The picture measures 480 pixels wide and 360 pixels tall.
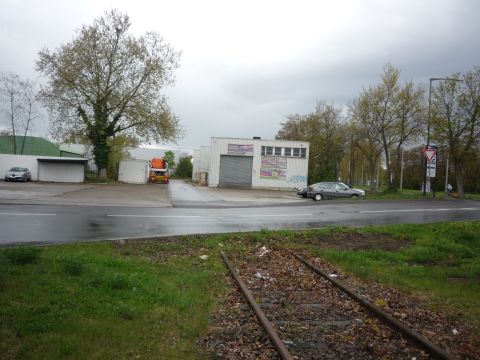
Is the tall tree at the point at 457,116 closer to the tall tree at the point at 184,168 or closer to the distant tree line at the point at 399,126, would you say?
the distant tree line at the point at 399,126

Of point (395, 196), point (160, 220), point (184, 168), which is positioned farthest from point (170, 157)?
point (160, 220)

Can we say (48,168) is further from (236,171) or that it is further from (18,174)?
(236,171)

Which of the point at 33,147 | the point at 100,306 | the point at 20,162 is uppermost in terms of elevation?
the point at 33,147

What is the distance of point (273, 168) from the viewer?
48.5 metres

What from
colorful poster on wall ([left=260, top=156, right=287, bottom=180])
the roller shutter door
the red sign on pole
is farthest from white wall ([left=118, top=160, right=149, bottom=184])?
the red sign on pole

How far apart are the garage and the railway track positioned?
121 feet

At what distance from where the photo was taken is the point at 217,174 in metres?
48.5

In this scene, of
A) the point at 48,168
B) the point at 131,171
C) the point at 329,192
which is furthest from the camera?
the point at 131,171

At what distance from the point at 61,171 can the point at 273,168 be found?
21.9 m

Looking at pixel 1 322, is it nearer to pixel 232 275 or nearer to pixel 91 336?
pixel 91 336

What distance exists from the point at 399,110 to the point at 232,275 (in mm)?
39739

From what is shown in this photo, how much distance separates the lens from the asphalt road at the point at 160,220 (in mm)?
12133

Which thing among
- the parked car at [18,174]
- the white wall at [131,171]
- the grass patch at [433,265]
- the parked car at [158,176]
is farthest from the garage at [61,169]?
the grass patch at [433,265]

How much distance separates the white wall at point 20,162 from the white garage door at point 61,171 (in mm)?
1022
